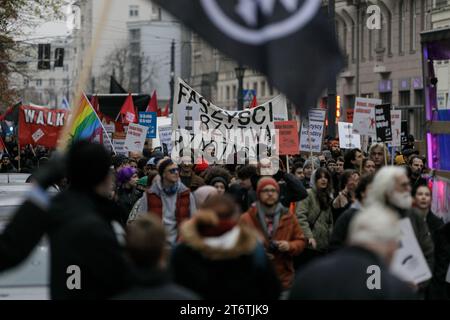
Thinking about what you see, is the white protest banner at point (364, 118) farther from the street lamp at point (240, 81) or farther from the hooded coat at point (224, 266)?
the hooded coat at point (224, 266)

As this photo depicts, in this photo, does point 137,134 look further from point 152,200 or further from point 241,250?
point 241,250

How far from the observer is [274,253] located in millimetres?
11250

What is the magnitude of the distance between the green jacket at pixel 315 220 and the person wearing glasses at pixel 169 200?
108 cm

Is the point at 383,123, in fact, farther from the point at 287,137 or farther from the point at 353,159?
the point at 353,159

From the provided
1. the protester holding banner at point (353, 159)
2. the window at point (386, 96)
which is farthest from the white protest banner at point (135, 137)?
the window at point (386, 96)

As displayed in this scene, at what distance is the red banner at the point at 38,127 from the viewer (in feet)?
104

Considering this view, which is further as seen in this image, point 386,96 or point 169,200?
point 386,96

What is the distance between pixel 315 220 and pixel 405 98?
4170 cm

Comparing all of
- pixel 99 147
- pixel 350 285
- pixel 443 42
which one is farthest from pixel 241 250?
pixel 443 42

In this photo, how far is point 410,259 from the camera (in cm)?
933

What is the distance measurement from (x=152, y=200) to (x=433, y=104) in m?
4.60

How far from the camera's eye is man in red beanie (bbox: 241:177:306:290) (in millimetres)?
11016

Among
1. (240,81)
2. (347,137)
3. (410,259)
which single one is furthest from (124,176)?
(240,81)

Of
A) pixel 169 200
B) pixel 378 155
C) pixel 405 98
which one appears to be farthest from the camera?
pixel 405 98
